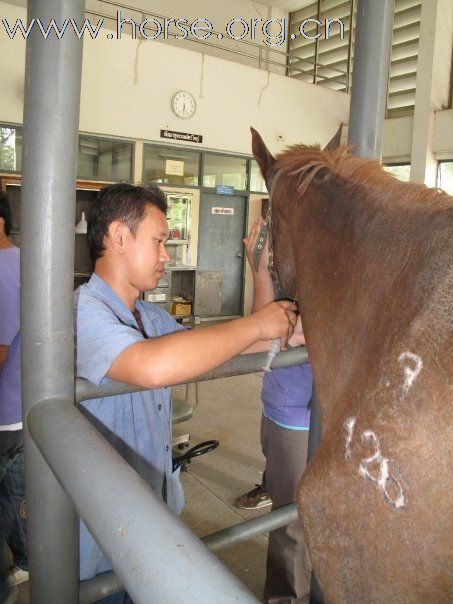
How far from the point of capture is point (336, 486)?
31.2 inches

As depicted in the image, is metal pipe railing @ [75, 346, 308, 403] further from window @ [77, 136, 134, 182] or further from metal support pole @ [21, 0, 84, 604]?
window @ [77, 136, 134, 182]

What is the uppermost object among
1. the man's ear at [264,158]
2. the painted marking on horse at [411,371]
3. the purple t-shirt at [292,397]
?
the man's ear at [264,158]

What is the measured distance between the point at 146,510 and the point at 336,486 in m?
0.48

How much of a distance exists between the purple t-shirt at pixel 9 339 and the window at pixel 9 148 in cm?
466

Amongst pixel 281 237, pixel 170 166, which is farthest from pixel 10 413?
pixel 170 166

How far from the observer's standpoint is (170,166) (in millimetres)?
7289

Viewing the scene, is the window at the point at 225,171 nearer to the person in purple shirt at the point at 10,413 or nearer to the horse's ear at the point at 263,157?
the person in purple shirt at the point at 10,413

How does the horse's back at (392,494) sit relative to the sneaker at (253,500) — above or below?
above

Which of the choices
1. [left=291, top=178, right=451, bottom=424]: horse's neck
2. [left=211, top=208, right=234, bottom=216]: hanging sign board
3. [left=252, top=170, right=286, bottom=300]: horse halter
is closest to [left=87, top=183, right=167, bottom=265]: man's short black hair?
[left=252, top=170, right=286, bottom=300]: horse halter

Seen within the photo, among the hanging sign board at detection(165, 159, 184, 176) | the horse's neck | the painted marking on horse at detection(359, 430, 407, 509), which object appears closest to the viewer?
the painted marking on horse at detection(359, 430, 407, 509)

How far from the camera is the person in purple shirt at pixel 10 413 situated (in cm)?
187

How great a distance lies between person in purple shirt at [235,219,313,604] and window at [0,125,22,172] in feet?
17.6

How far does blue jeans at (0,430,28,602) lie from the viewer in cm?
187
